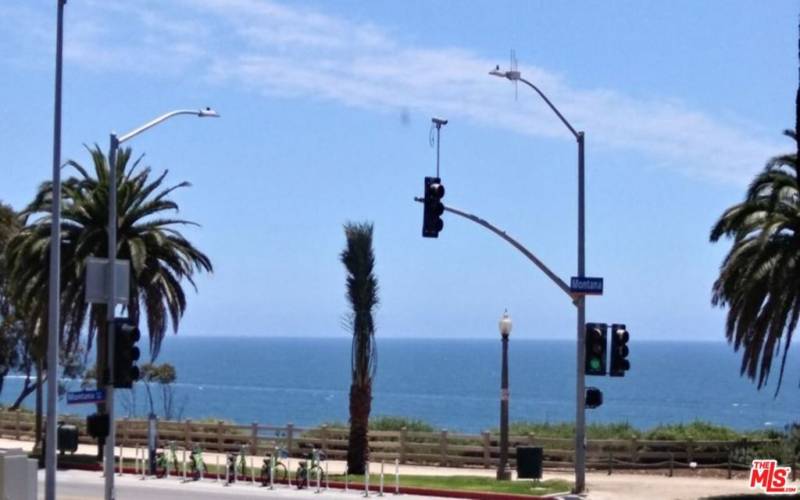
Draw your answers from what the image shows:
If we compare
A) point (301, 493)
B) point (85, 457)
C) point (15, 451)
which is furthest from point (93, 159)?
point (15, 451)

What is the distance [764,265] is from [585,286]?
13.3 ft

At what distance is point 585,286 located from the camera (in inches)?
1176

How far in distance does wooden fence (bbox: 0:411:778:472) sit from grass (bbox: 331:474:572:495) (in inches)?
164

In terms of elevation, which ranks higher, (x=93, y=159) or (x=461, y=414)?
(x=93, y=159)

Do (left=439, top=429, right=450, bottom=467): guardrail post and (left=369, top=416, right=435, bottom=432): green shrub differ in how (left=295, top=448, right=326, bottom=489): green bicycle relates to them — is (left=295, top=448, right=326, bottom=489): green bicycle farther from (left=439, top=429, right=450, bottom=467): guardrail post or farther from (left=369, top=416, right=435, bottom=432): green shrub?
(left=369, top=416, right=435, bottom=432): green shrub

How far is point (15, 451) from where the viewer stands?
2111 cm

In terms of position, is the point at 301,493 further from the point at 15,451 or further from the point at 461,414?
the point at 461,414

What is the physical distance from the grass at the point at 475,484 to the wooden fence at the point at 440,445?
4.16 m

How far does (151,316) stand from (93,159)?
501cm

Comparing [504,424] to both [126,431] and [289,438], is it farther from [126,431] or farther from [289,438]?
[126,431]

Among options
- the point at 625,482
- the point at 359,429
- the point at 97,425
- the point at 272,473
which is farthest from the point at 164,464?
the point at 625,482

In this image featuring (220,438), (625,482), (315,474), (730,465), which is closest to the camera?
(315,474)

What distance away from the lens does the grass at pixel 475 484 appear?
99.7 feet

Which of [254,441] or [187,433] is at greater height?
[187,433]
